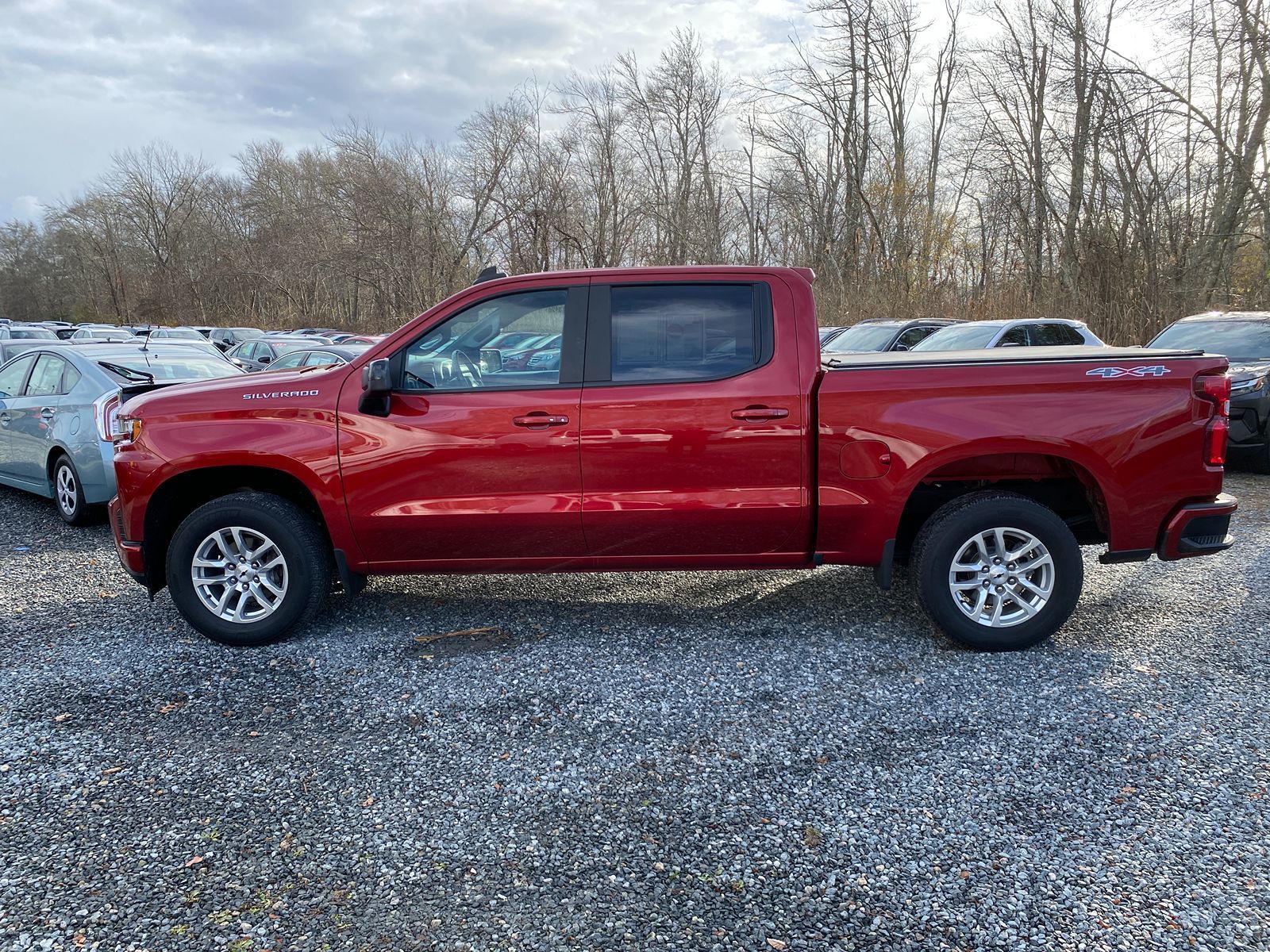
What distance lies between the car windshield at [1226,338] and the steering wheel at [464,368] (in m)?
9.08

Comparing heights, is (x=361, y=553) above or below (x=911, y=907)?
above

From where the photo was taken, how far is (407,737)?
137 inches

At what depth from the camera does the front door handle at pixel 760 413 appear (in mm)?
4121

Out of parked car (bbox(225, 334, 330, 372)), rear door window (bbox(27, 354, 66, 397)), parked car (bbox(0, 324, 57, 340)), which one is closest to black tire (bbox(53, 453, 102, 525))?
rear door window (bbox(27, 354, 66, 397))

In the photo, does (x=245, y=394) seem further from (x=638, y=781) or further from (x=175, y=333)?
(x=175, y=333)

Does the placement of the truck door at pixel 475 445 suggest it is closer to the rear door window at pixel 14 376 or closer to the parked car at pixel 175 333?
the rear door window at pixel 14 376

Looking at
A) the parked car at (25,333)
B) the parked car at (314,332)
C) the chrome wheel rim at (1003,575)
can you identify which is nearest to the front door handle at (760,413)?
the chrome wheel rim at (1003,575)

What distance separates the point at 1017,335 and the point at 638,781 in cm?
1160

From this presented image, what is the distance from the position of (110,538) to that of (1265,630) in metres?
8.38

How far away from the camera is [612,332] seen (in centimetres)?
427

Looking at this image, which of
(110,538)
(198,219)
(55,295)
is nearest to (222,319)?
(198,219)

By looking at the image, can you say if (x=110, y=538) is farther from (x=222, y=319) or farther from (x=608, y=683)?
(x=222, y=319)

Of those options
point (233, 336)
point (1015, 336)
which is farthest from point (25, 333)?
point (1015, 336)

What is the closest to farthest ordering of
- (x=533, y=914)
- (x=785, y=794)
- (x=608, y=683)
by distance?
(x=533, y=914)
(x=785, y=794)
(x=608, y=683)
